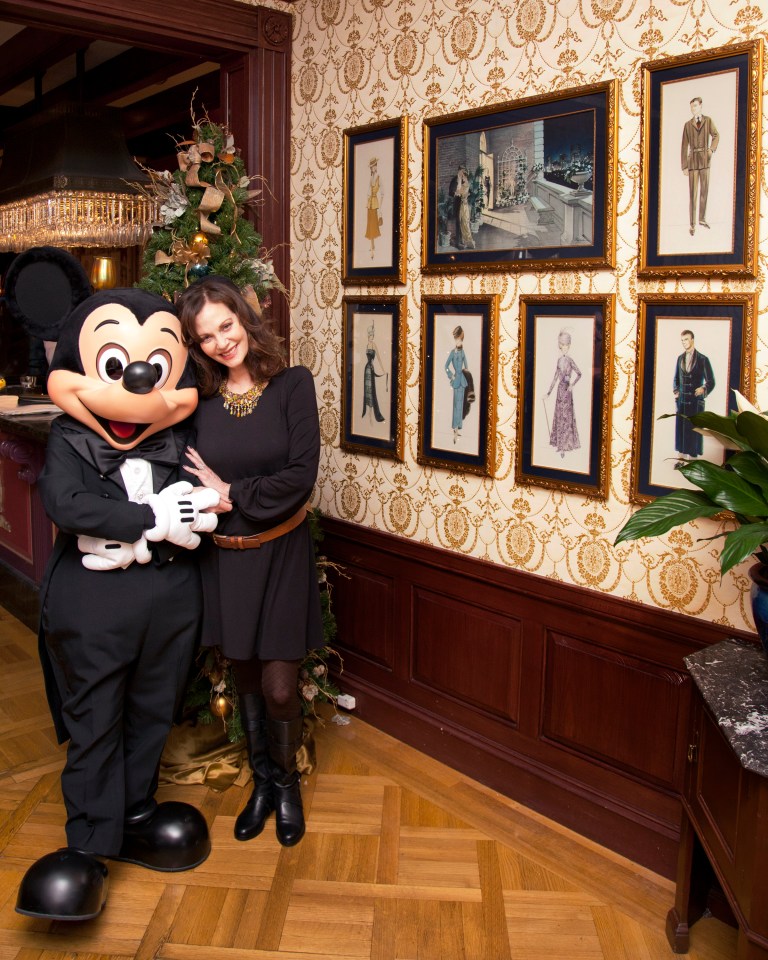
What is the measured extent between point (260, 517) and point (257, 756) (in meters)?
0.78

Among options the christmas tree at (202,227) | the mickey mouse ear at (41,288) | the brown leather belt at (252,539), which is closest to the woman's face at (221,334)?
the christmas tree at (202,227)

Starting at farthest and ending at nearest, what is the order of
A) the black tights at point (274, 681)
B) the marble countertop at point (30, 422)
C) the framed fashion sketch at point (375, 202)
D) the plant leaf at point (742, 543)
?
the marble countertop at point (30, 422), the framed fashion sketch at point (375, 202), the black tights at point (274, 681), the plant leaf at point (742, 543)

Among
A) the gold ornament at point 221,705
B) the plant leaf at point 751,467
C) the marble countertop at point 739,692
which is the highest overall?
the plant leaf at point 751,467

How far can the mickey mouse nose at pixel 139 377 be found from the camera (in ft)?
7.55

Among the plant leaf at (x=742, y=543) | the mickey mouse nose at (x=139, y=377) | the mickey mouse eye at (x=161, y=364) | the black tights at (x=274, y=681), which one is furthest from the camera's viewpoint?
the black tights at (x=274, y=681)

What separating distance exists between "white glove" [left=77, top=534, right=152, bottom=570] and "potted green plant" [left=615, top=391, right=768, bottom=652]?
123cm

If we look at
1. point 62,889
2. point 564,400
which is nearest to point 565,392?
point 564,400

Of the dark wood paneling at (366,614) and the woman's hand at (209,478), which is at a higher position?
the woman's hand at (209,478)

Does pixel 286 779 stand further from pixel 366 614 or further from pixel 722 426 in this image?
pixel 722 426

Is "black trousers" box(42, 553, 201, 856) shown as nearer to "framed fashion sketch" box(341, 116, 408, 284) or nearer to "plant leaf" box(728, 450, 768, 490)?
"framed fashion sketch" box(341, 116, 408, 284)

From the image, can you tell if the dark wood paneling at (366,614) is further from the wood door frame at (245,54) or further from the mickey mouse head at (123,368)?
the mickey mouse head at (123,368)

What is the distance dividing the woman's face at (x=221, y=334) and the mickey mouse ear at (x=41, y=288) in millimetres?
575

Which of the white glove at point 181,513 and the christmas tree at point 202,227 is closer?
the white glove at point 181,513

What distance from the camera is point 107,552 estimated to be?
2.37 metres
